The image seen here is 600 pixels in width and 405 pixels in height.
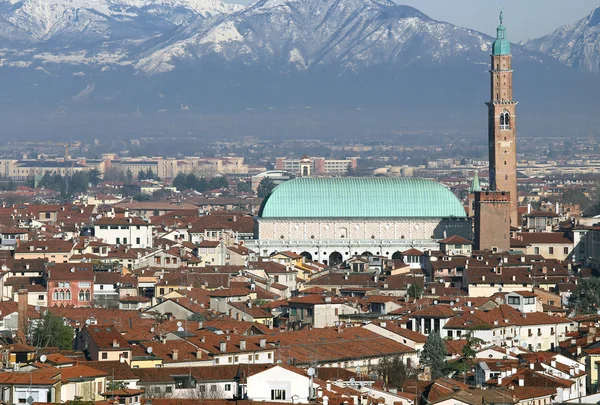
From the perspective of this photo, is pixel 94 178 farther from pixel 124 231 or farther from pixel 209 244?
pixel 209 244

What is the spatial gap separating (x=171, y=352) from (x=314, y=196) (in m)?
61.5

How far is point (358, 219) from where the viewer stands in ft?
320

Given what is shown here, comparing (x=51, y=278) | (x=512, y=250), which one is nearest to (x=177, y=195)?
(x=512, y=250)

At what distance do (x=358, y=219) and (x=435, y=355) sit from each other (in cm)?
5570

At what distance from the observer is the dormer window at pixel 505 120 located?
9938cm

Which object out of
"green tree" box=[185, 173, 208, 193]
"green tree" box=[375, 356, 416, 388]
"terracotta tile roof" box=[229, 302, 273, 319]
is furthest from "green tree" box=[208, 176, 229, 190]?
"green tree" box=[375, 356, 416, 388]

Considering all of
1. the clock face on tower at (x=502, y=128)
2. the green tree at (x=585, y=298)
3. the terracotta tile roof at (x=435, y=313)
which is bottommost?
the green tree at (x=585, y=298)

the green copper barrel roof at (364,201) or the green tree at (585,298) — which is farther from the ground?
the green copper barrel roof at (364,201)

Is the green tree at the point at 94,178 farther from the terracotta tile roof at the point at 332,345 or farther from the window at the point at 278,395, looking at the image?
the window at the point at 278,395

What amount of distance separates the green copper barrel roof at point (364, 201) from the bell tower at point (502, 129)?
2457 millimetres

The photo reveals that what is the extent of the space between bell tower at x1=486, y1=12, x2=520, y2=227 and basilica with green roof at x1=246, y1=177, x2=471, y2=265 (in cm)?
237

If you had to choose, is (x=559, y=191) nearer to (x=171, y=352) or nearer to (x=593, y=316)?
(x=593, y=316)

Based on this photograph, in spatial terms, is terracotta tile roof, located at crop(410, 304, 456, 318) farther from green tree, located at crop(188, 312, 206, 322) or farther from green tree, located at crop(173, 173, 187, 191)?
green tree, located at crop(173, 173, 187, 191)

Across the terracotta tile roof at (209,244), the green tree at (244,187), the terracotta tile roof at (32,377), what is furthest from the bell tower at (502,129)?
the green tree at (244,187)
